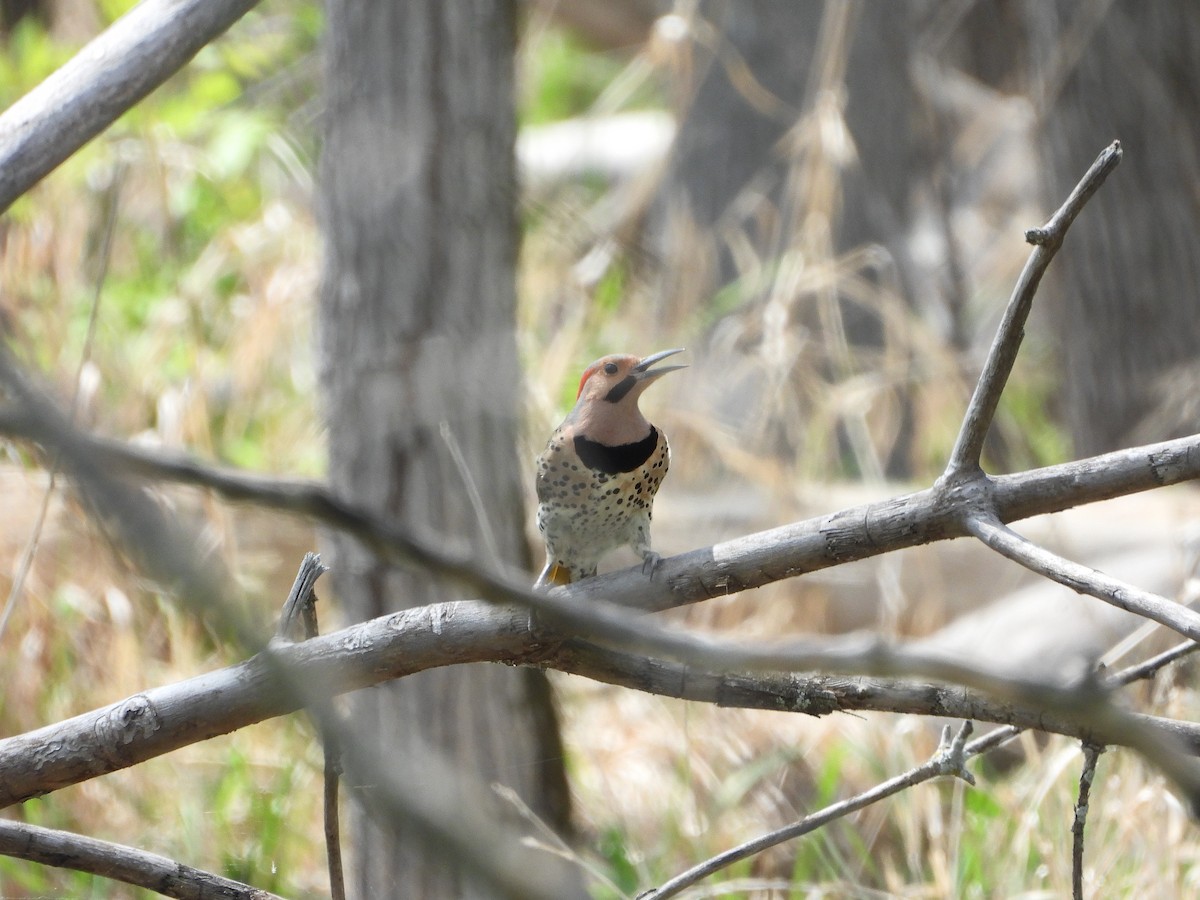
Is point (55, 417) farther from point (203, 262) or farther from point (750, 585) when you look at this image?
point (203, 262)

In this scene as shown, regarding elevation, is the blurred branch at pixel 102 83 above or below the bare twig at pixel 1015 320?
above

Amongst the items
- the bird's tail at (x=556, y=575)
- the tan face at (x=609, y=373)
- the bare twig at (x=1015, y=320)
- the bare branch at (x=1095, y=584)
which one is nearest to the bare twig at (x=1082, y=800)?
the bare branch at (x=1095, y=584)

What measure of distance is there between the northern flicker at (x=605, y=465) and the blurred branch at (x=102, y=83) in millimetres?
1138

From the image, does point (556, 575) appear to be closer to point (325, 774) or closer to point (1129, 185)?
point (325, 774)

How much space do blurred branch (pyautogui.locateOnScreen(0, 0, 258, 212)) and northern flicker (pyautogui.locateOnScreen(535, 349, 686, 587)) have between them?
1.14 meters

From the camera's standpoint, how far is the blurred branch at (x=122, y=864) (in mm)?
1813

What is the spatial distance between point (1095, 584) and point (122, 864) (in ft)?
4.80

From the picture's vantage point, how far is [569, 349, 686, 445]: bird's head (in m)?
2.84

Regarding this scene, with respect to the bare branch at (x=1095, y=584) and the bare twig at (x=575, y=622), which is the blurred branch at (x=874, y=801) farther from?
the bare twig at (x=575, y=622)

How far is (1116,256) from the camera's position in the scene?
18.0 ft

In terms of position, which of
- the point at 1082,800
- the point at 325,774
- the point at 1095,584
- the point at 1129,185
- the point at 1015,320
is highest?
the point at 1129,185

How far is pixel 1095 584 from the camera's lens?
4.80 feet

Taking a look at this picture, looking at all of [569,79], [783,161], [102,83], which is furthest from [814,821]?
[569,79]

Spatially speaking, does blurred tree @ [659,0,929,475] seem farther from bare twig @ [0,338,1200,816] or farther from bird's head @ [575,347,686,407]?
bare twig @ [0,338,1200,816]
